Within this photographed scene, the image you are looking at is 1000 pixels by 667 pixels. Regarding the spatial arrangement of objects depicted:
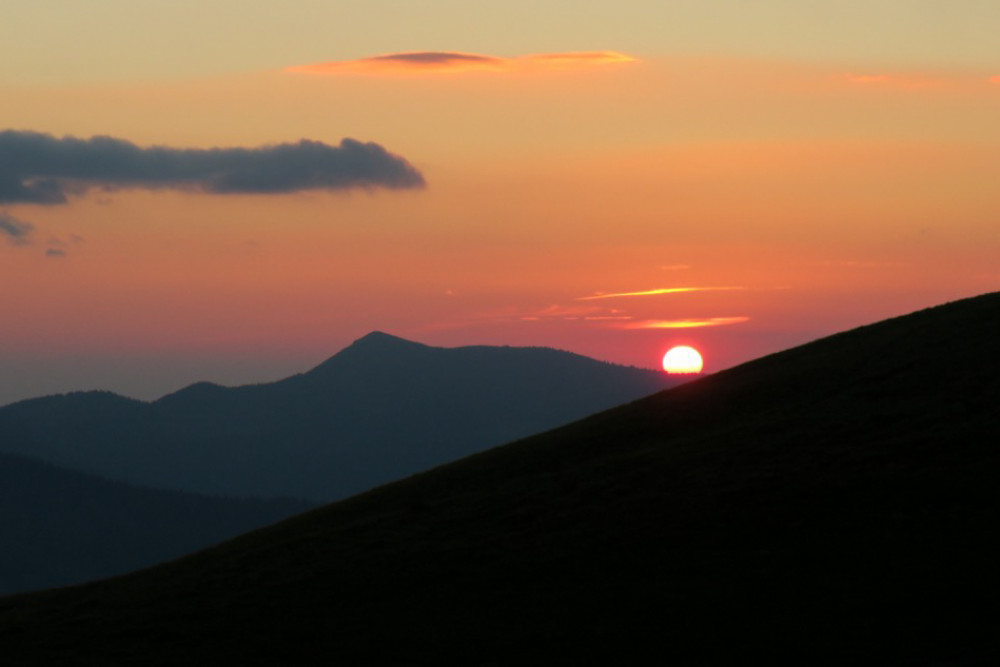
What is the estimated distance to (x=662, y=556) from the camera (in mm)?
44188

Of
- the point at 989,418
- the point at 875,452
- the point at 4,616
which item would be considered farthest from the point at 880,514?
the point at 4,616

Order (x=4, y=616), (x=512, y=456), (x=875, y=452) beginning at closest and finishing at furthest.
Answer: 1. (x=875, y=452)
2. (x=4, y=616)
3. (x=512, y=456)

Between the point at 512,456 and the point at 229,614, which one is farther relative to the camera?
the point at 512,456

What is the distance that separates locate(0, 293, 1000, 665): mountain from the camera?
36.2 metres

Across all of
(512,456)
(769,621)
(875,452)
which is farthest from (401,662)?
(512,456)

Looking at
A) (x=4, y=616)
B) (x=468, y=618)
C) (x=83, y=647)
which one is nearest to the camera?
(x=468, y=618)

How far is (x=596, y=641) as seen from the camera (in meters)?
37.1

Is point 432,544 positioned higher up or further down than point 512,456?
further down

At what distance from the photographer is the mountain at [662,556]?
36.2 meters

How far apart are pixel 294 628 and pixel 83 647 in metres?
8.25

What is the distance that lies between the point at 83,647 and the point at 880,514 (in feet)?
95.1

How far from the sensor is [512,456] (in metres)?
70.2

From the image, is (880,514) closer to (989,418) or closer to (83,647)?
(989,418)

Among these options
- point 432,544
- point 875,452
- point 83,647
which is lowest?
point 83,647
